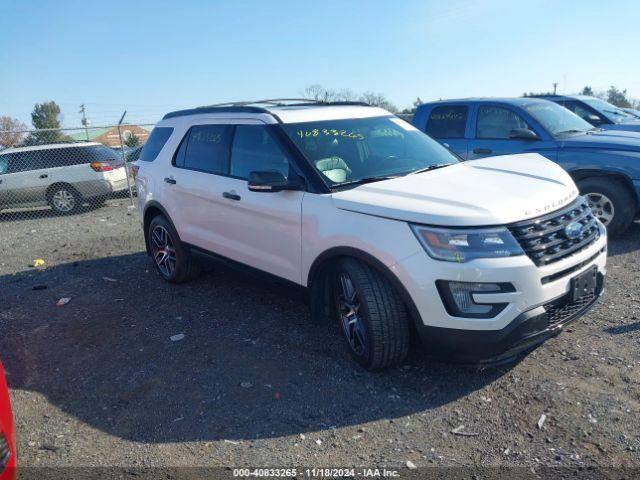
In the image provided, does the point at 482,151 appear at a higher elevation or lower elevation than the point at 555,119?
lower

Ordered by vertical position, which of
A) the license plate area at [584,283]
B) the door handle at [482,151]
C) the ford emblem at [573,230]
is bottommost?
the license plate area at [584,283]

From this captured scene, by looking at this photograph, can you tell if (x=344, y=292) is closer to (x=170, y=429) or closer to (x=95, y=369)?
(x=170, y=429)

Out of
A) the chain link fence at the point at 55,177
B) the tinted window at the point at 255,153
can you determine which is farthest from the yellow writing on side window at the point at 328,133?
the chain link fence at the point at 55,177

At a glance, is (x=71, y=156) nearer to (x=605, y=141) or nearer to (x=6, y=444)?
(x=605, y=141)

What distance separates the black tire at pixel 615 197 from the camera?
6.43m

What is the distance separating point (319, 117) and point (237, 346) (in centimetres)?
199

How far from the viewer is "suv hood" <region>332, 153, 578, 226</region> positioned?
122 inches

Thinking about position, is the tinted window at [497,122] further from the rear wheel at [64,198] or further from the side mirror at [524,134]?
the rear wheel at [64,198]

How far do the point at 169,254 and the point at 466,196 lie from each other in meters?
3.53

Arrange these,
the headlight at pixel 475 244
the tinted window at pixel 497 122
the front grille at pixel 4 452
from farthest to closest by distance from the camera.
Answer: the tinted window at pixel 497 122
the headlight at pixel 475 244
the front grille at pixel 4 452

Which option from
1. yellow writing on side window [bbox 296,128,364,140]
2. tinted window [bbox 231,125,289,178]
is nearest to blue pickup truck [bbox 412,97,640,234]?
yellow writing on side window [bbox 296,128,364,140]

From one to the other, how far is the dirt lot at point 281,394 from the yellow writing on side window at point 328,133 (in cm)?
162

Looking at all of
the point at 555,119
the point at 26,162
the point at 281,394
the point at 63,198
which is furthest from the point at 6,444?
the point at 26,162

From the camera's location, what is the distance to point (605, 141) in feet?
21.5
